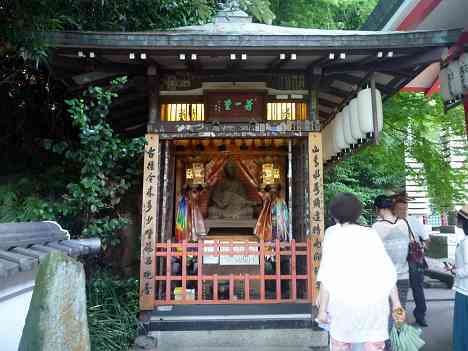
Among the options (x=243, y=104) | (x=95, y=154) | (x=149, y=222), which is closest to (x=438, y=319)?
(x=243, y=104)

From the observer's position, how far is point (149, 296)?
500 centimetres

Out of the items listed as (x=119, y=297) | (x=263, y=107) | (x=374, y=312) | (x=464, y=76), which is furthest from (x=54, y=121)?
(x=464, y=76)

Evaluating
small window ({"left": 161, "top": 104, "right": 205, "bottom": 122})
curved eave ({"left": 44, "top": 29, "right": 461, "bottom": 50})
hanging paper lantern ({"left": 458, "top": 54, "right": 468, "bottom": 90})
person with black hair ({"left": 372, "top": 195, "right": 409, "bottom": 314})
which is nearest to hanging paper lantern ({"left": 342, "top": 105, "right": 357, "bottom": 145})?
curved eave ({"left": 44, "top": 29, "right": 461, "bottom": 50})

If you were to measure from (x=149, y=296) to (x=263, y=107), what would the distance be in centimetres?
338

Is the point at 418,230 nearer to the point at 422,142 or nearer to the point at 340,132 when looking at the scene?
the point at 340,132

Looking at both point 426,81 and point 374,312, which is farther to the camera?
point 426,81

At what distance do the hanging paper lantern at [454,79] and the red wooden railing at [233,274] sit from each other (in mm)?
3389

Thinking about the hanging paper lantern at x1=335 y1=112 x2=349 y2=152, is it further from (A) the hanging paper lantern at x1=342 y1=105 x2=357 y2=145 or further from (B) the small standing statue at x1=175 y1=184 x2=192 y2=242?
(B) the small standing statue at x1=175 y1=184 x2=192 y2=242

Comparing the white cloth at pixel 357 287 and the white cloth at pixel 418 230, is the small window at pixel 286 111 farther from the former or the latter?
the white cloth at pixel 357 287

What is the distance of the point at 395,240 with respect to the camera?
410 centimetres

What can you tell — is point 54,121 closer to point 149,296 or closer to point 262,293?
point 149,296

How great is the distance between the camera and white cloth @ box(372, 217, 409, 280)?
4.07 m

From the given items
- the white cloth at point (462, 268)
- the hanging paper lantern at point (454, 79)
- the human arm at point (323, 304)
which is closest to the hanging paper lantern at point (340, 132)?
the hanging paper lantern at point (454, 79)

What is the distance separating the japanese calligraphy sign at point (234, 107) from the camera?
5.72 m
